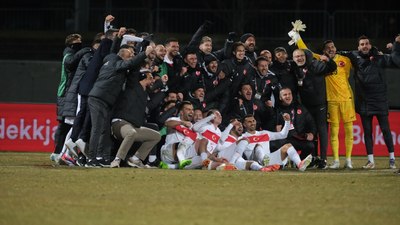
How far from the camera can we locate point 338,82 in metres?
17.0

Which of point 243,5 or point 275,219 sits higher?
point 243,5

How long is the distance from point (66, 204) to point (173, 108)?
5.82 metres

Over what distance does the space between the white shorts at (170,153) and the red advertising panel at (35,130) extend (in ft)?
19.5

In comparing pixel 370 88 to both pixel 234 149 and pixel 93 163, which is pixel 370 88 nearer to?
pixel 234 149

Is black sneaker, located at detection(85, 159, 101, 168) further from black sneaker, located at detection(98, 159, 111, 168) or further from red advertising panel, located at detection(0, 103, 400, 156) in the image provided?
red advertising panel, located at detection(0, 103, 400, 156)

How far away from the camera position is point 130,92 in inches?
610

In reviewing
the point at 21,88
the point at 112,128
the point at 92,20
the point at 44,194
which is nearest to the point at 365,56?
the point at 112,128

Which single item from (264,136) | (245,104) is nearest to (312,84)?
(245,104)

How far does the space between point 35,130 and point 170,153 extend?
6.39m

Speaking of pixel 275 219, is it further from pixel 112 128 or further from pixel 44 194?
pixel 112 128

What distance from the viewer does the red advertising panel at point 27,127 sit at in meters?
21.6

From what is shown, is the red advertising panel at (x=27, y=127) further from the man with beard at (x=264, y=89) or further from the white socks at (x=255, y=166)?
the white socks at (x=255, y=166)

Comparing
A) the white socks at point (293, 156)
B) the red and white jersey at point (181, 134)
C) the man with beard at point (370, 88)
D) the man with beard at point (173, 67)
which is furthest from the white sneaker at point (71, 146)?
the man with beard at point (370, 88)

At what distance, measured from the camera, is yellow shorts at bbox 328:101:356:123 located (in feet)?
55.9
